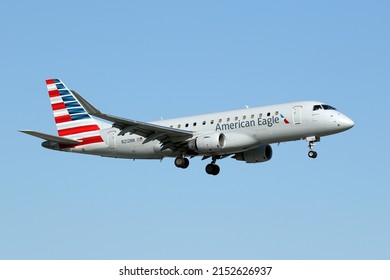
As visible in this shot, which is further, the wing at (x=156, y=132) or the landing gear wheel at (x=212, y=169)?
the landing gear wheel at (x=212, y=169)

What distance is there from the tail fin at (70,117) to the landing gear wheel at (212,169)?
7233mm

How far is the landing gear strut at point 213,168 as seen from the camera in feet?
209

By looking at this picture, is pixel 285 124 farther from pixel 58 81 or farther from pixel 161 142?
pixel 58 81

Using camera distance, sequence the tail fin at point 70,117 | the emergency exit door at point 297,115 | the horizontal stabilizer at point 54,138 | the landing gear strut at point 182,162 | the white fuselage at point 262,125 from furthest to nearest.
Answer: the tail fin at point 70,117
the landing gear strut at point 182,162
the horizontal stabilizer at point 54,138
the emergency exit door at point 297,115
the white fuselage at point 262,125

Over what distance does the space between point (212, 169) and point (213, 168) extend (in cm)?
9

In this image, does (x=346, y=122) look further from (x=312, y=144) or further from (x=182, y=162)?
(x=182, y=162)

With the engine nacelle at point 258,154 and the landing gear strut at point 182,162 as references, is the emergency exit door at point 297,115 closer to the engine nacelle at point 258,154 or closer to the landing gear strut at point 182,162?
the engine nacelle at point 258,154

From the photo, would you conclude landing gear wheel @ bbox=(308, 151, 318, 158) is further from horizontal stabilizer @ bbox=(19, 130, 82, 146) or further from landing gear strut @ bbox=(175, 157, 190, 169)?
horizontal stabilizer @ bbox=(19, 130, 82, 146)

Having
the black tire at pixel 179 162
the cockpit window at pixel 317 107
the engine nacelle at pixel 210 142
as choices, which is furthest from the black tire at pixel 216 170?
the cockpit window at pixel 317 107

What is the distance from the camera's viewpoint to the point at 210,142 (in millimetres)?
59125

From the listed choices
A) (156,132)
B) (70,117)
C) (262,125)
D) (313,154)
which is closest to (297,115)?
(262,125)

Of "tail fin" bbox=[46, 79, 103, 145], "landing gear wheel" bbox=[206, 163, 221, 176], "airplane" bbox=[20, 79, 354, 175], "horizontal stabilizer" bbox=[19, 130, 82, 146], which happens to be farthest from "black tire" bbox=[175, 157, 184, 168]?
"horizontal stabilizer" bbox=[19, 130, 82, 146]
